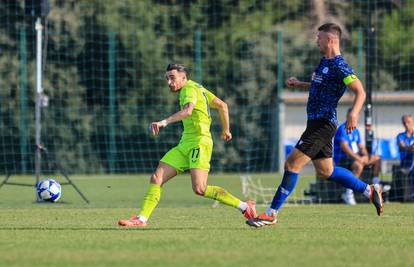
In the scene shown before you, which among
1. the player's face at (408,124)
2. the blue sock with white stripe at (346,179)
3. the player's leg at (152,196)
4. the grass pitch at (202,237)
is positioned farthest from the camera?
the player's face at (408,124)

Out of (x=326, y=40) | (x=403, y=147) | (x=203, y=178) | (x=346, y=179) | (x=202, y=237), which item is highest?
(x=326, y=40)

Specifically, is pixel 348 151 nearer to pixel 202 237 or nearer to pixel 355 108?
pixel 355 108

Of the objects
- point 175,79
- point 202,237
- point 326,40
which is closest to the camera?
point 202,237

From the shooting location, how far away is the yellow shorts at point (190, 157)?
1152 centimetres

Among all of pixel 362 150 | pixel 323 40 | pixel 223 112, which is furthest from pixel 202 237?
pixel 362 150

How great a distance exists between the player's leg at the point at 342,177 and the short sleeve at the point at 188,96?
1540 mm

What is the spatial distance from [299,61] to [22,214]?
22419mm

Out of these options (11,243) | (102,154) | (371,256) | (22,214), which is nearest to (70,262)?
(11,243)

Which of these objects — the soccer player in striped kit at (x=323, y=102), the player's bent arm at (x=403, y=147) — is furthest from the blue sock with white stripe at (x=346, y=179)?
the player's bent arm at (x=403, y=147)

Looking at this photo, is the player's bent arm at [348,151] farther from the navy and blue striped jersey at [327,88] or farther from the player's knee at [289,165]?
the navy and blue striped jersey at [327,88]

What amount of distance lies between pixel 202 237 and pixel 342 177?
2.37 metres

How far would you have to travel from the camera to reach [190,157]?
11555 millimetres

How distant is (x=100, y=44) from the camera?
32.5 metres

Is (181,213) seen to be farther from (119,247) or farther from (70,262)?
(70,262)
